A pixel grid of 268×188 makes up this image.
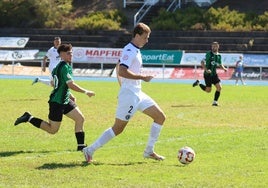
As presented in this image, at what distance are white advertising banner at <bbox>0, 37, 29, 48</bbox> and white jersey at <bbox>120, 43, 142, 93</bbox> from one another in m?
39.7

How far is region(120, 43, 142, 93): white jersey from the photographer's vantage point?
10320 millimetres

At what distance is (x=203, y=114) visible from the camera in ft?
61.6

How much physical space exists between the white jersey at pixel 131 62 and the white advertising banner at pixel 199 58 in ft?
106

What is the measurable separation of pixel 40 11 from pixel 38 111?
36.5 m

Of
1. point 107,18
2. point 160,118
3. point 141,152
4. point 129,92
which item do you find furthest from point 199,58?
point 129,92

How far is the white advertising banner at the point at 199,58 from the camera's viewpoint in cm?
4262

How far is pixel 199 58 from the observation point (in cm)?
4284

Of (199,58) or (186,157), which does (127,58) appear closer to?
(186,157)

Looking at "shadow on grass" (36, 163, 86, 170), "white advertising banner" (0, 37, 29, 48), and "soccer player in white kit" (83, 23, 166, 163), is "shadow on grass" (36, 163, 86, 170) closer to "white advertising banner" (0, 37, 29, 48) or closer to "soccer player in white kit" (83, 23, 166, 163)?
"soccer player in white kit" (83, 23, 166, 163)

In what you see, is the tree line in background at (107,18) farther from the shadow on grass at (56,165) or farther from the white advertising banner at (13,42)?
the shadow on grass at (56,165)

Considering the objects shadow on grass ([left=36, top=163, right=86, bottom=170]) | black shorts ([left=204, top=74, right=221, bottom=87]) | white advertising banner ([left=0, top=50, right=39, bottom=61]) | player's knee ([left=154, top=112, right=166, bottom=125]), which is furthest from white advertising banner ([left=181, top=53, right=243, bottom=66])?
shadow on grass ([left=36, top=163, right=86, bottom=170])

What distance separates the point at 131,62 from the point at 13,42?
4043 cm

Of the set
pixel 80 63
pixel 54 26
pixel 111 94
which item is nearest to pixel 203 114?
pixel 111 94


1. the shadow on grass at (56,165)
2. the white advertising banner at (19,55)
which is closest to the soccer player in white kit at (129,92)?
the shadow on grass at (56,165)
